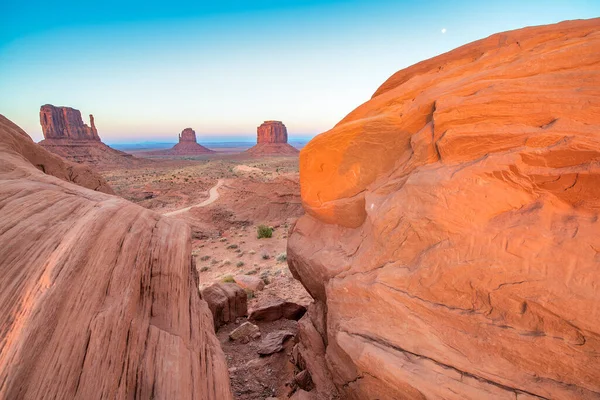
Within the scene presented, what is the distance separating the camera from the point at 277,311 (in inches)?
361

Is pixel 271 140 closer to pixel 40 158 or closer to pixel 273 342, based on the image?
pixel 40 158

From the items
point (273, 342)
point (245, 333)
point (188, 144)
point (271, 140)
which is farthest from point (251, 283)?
point (188, 144)

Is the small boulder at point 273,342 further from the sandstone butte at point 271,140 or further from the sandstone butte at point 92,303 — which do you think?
the sandstone butte at point 271,140

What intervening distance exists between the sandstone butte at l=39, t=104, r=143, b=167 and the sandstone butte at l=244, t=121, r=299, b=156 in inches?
2075

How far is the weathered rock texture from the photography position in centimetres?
700

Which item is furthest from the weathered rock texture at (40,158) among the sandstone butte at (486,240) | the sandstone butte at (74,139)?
the sandstone butte at (74,139)

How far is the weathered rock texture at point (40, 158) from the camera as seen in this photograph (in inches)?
276

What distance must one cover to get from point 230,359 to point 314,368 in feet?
8.38

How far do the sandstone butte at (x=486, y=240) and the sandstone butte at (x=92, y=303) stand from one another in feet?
9.34

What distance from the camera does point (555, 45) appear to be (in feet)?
13.8

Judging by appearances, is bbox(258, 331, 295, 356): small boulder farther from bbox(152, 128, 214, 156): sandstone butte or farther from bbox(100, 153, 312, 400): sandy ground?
bbox(152, 128, 214, 156): sandstone butte

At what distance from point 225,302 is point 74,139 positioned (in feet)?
363

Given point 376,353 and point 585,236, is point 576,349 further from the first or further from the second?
point 376,353

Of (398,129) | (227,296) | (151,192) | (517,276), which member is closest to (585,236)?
(517,276)
